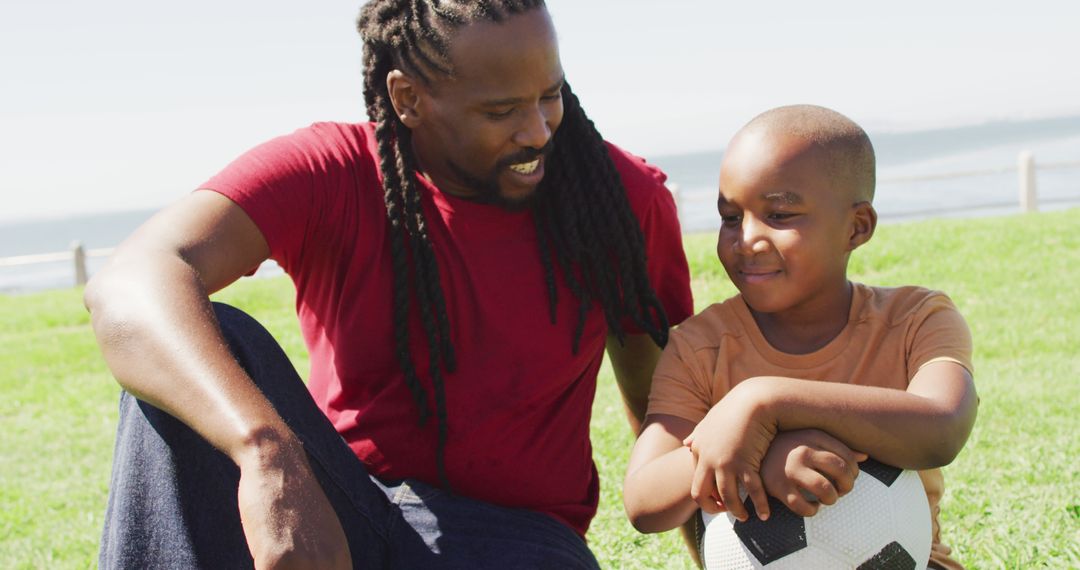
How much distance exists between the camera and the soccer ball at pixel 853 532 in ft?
7.87

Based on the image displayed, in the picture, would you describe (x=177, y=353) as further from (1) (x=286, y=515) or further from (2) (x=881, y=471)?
(2) (x=881, y=471)

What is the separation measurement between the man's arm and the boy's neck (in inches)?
50.7

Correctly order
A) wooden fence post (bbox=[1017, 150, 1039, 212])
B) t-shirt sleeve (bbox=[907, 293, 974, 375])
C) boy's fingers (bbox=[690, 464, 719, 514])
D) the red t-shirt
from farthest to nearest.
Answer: wooden fence post (bbox=[1017, 150, 1039, 212])
the red t-shirt
t-shirt sleeve (bbox=[907, 293, 974, 375])
boy's fingers (bbox=[690, 464, 719, 514])

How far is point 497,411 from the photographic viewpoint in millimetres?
2877

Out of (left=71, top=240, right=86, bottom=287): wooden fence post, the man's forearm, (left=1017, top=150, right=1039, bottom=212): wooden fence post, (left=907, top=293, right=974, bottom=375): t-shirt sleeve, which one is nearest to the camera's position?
the man's forearm

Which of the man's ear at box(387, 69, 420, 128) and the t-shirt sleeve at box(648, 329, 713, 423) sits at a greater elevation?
the man's ear at box(387, 69, 420, 128)

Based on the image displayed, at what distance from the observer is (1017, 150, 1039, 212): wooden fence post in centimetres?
1727

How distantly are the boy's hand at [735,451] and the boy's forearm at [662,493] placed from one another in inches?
3.3

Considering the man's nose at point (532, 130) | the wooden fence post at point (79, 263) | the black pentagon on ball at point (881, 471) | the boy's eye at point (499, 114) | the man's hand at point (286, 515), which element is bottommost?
the wooden fence post at point (79, 263)

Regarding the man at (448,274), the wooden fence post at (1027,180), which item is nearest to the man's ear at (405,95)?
the man at (448,274)

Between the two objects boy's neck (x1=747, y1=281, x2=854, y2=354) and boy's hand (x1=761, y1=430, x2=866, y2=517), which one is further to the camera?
boy's neck (x1=747, y1=281, x2=854, y2=354)

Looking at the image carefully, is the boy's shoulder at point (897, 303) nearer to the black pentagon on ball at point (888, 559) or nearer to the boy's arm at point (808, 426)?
the boy's arm at point (808, 426)

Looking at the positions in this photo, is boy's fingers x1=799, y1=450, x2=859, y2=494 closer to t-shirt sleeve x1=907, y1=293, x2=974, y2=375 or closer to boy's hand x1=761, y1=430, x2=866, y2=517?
boy's hand x1=761, y1=430, x2=866, y2=517

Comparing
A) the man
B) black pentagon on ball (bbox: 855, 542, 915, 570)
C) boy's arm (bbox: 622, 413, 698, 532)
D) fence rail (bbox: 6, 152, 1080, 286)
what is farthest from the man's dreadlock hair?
fence rail (bbox: 6, 152, 1080, 286)
